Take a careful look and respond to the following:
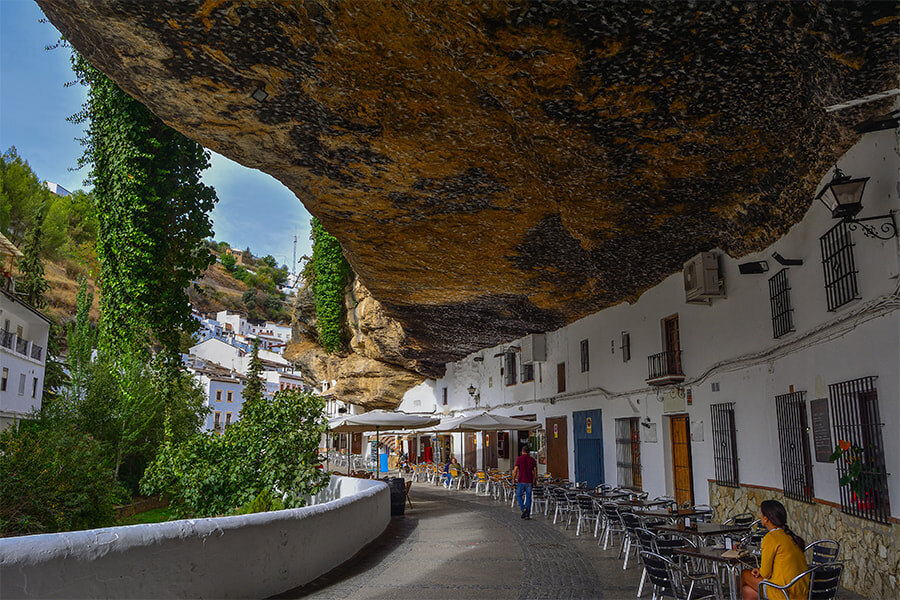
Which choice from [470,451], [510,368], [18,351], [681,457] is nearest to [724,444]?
[681,457]

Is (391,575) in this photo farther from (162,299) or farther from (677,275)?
(162,299)

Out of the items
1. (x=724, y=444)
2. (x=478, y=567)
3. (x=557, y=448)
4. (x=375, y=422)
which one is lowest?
(x=478, y=567)

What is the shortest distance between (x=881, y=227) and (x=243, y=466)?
951 centimetres

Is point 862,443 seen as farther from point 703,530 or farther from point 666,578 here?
point 666,578

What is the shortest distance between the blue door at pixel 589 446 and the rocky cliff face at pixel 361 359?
10.5m

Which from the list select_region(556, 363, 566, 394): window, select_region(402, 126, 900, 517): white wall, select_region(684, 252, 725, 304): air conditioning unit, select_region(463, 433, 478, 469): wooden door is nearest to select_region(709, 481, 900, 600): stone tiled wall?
select_region(402, 126, 900, 517): white wall

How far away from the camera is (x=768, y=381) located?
9.66 m

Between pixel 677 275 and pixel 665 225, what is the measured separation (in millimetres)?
2795

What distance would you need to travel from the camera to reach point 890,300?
6191 mm

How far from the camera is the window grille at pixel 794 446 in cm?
843

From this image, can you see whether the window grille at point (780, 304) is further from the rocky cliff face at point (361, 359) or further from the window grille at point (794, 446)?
the rocky cliff face at point (361, 359)

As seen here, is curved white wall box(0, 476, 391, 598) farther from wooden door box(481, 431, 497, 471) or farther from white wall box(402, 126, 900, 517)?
wooden door box(481, 431, 497, 471)

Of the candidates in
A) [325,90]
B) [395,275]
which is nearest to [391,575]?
[325,90]

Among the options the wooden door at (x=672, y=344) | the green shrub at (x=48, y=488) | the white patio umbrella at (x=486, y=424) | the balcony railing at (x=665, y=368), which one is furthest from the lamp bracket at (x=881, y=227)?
the white patio umbrella at (x=486, y=424)
